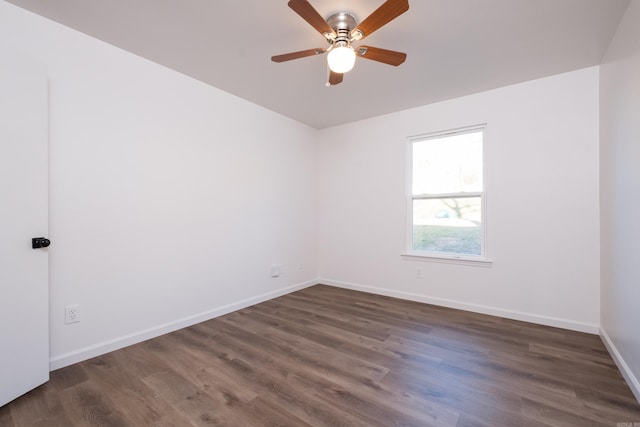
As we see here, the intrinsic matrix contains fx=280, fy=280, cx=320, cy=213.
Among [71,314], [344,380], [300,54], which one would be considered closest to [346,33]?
[300,54]

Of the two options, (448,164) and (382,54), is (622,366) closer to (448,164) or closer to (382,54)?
(448,164)

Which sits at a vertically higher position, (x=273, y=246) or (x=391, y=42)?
(x=391, y=42)

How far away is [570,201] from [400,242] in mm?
1819

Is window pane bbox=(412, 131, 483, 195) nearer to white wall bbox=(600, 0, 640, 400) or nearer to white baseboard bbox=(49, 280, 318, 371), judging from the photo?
white wall bbox=(600, 0, 640, 400)

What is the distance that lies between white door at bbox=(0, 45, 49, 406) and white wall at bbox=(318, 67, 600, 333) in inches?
135

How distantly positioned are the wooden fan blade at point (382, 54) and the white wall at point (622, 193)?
144 cm

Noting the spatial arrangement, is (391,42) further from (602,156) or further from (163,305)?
(163,305)

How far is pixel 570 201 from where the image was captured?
2.79m

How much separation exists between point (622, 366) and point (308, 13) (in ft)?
10.5

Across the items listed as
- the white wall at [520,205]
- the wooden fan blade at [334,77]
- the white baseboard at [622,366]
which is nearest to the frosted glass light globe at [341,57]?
the wooden fan blade at [334,77]

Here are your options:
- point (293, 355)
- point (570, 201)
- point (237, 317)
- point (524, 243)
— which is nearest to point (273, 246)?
point (237, 317)

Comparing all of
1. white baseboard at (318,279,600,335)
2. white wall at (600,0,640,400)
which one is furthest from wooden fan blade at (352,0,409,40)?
white baseboard at (318,279,600,335)

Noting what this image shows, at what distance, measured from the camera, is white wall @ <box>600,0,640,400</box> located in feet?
5.90

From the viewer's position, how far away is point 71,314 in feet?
7.04
